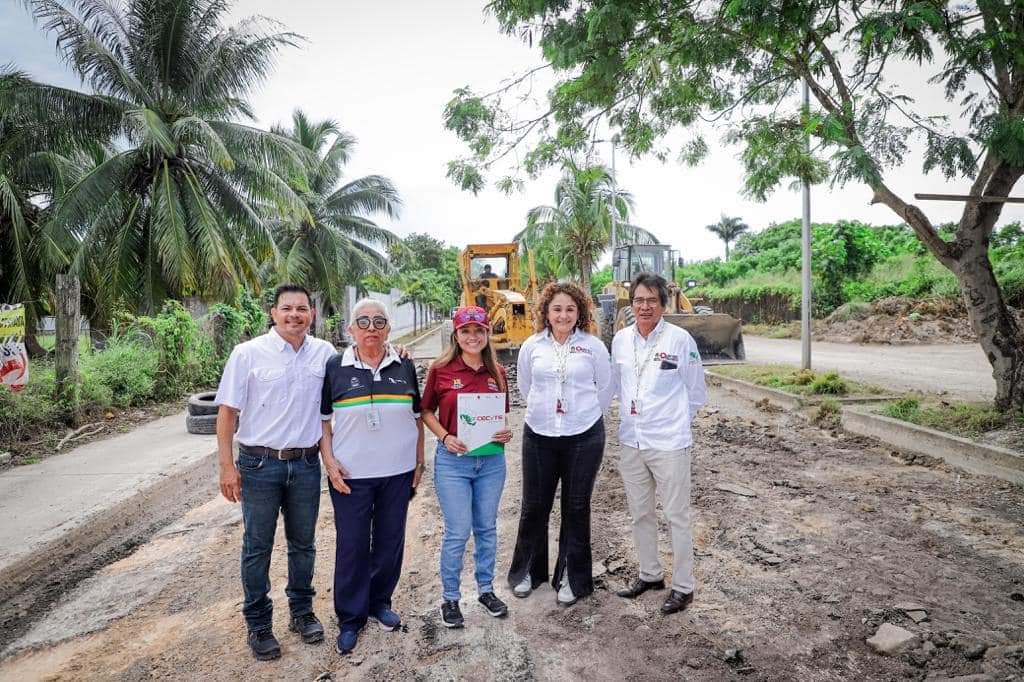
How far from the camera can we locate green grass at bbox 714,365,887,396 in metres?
9.71

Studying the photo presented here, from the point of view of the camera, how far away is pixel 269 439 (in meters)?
3.24

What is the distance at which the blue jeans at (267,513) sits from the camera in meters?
3.24

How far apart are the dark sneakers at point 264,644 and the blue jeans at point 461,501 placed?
0.89 m

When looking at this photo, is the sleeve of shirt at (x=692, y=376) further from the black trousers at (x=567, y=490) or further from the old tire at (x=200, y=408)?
the old tire at (x=200, y=408)

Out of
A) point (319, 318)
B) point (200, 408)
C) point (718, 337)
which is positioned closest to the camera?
point (200, 408)

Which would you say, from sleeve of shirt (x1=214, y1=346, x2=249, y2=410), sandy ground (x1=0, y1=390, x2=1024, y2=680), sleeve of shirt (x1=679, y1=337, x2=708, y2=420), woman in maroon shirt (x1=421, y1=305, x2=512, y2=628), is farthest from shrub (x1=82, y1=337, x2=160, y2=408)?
sleeve of shirt (x1=679, y1=337, x2=708, y2=420)

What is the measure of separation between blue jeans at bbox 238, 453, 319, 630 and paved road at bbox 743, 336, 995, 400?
953 centimetres

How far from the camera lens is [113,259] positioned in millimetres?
14586

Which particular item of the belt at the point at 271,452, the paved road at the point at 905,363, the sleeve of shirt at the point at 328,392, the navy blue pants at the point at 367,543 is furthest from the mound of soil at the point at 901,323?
the belt at the point at 271,452

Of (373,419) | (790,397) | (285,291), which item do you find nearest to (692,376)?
(373,419)

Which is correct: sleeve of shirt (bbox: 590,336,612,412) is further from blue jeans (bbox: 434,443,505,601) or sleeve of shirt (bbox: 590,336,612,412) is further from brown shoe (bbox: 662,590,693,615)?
brown shoe (bbox: 662,590,693,615)

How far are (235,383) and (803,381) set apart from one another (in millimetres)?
9551

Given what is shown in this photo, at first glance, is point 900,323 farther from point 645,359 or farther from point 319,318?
point 319,318

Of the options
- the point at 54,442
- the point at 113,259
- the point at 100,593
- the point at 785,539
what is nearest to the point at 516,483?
the point at 785,539
